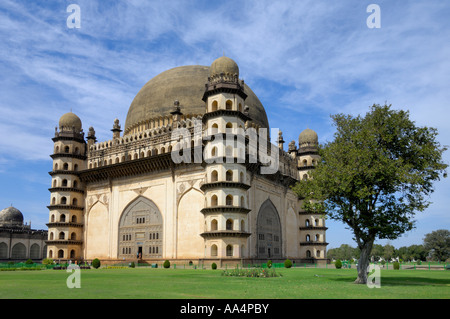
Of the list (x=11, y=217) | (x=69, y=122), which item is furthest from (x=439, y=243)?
(x=11, y=217)

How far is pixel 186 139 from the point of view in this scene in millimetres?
44469

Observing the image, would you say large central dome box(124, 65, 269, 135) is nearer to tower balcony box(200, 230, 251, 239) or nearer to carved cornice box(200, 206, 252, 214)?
carved cornice box(200, 206, 252, 214)

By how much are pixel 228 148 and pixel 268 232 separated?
43.6ft

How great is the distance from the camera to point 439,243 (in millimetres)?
86812

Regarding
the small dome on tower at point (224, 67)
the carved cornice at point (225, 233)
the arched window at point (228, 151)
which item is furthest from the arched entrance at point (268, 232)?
the small dome on tower at point (224, 67)

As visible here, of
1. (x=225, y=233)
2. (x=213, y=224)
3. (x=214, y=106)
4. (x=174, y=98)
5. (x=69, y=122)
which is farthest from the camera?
(x=69, y=122)

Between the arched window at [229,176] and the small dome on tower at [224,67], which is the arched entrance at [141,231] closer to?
the arched window at [229,176]

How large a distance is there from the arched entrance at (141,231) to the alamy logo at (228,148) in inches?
277

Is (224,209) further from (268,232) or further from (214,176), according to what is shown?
(268,232)

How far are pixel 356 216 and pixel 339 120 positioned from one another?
18.8 feet

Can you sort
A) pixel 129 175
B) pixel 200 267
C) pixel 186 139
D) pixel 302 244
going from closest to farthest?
pixel 200 267 → pixel 186 139 → pixel 129 175 → pixel 302 244

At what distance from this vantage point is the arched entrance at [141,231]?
45281mm
